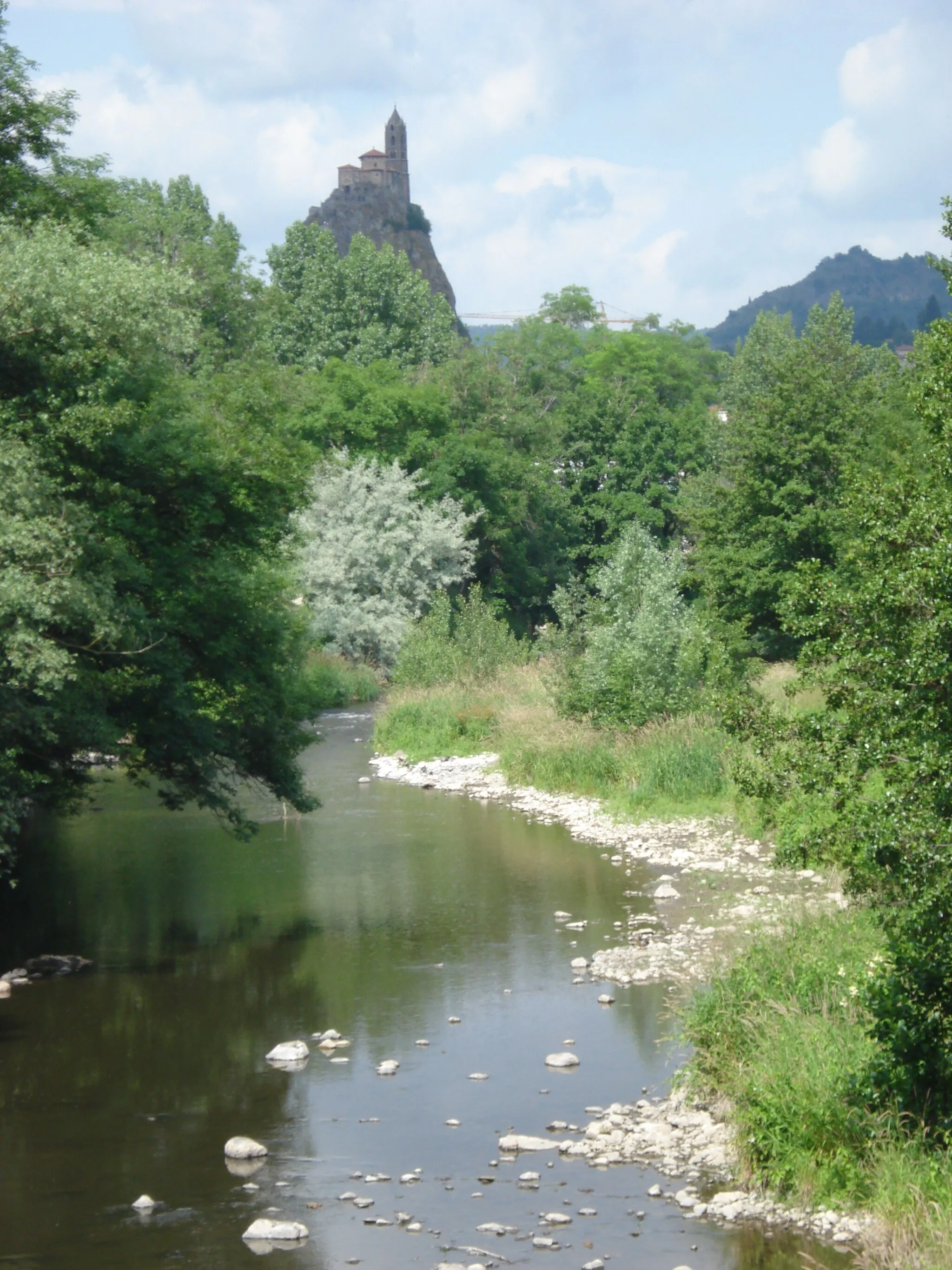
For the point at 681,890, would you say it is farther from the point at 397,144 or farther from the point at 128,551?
the point at 397,144

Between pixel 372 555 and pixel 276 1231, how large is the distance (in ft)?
115

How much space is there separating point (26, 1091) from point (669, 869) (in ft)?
32.7

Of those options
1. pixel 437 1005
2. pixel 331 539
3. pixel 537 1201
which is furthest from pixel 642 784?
pixel 331 539

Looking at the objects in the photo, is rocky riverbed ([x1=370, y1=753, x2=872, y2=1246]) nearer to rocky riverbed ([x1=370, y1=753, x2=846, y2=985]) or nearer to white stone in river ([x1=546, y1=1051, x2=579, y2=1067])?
rocky riverbed ([x1=370, y1=753, x2=846, y2=985])

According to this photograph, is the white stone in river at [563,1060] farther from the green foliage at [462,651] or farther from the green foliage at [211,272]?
the green foliage at [211,272]

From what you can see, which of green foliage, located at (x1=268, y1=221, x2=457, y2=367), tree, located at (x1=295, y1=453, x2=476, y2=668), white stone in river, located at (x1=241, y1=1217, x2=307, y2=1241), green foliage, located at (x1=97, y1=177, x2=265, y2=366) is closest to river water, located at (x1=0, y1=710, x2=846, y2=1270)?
white stone in river, located at (x1=241, y1=1217, x2=307, y2=1241)

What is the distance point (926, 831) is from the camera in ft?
25.7

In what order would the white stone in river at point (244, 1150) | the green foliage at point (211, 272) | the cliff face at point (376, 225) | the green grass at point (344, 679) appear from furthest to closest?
the cliff face at point (376, 225) < the green foliage at point (211, 272) < the green grass at point (344, 679) < the white stone in river at point (244, 1150)

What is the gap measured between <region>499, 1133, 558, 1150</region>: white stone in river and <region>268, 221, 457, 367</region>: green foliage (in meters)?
49.8

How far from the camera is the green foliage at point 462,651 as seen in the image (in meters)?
33.7

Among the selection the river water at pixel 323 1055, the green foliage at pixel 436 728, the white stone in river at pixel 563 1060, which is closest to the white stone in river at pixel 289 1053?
the river water at pixel 323 1055

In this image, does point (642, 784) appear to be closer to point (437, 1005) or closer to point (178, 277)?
point (437, 1005)

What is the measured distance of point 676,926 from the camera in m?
16.4

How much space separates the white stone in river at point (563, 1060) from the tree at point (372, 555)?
2936 centimetres
